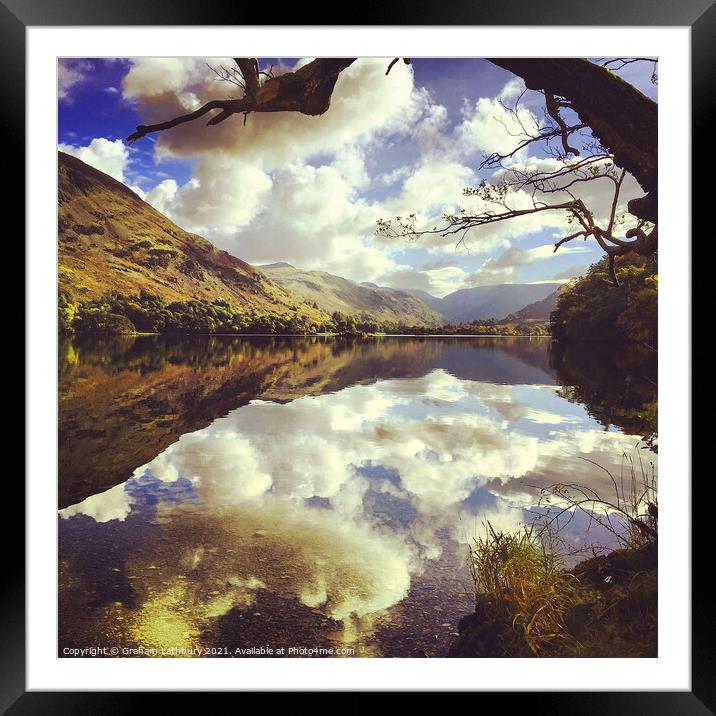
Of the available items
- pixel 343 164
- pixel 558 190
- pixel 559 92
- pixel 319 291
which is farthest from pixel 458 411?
pixel 559 92

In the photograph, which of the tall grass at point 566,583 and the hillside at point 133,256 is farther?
the hillside at point 133,256

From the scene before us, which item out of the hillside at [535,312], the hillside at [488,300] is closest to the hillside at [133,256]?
the hillside at [488,300]

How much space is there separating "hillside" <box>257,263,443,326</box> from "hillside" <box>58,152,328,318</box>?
76 millimetres

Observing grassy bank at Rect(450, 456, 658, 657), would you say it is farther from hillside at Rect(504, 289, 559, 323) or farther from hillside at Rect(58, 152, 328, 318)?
hillside at Rect(58, 152, 328, 318)

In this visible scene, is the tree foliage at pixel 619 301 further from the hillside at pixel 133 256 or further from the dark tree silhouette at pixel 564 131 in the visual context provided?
the hillside at pixel 133 256

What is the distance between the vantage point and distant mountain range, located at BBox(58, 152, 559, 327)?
251 cm

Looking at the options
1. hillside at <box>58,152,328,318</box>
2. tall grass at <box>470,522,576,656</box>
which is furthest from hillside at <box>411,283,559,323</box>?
tall grass at <box>470,522,576,656</box>

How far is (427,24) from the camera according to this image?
2.19 meters

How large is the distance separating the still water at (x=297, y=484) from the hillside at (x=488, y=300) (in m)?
0.39

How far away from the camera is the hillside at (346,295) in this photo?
276cm

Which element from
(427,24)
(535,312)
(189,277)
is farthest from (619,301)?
(189,277)

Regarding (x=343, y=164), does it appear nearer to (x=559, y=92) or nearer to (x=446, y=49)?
(x=446, y=49)

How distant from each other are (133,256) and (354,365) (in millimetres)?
1533

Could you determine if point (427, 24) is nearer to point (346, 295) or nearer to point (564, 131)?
point (564, 131)
